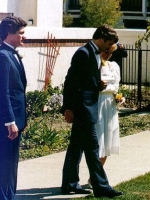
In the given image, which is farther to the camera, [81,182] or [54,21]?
[54,21]

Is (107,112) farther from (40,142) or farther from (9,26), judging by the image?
(40,142)

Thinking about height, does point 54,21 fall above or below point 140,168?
above

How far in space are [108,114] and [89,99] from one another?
0.61 metres

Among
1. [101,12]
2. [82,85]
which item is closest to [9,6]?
[82,85]

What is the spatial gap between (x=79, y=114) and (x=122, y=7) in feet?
103

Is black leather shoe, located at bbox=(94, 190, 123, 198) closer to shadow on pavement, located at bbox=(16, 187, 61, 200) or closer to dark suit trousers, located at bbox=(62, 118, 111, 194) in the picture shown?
dark suit trousers, located at bbox=(62, 118, 111, 194)

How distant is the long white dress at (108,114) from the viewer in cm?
718

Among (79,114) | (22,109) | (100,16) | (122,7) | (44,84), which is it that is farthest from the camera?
(122,7)

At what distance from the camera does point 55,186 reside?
743 centimetres

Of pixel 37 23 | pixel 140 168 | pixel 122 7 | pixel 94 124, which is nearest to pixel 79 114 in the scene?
pixel 94 124

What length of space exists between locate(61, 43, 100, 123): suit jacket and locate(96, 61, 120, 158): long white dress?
1.40 feet

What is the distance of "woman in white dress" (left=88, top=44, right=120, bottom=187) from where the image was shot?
282 inches

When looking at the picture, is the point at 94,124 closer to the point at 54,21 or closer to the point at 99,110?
the point at 99,110

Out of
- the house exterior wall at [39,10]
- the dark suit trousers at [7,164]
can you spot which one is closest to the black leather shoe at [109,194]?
the dark suit trousers at [7,164]
